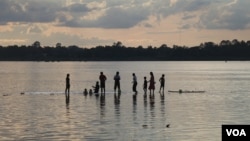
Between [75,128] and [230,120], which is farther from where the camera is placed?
[230,120]

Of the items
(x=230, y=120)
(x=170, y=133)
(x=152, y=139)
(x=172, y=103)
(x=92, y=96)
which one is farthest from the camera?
(x=92, y=96)

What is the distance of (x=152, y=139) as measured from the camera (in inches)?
810

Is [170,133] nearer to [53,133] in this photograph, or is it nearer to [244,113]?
[53,133]

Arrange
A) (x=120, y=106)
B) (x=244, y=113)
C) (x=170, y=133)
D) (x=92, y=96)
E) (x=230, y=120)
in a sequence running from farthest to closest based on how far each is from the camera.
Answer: (x=92, y=96)
(x=120, y=106)
(x=244, y=113)
(x=230, y=120)
(x=170, y=133)

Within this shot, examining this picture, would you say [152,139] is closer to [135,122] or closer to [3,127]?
[135,122]

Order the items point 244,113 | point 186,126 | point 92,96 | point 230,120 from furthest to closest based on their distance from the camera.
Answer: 1. point 92,96
2. point 244,113
3. point 230,120
4. point 186,126

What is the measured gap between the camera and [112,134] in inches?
851

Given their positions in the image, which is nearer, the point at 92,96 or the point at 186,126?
the point at 186,126

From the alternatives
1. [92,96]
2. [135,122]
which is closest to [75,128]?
[135,122]

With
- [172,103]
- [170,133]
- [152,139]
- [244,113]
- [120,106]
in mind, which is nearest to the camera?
[152,139]

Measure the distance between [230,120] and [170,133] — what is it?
4.78 meters

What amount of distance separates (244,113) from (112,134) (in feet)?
31.8

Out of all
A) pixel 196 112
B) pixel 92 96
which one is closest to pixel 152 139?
pixel 196 112

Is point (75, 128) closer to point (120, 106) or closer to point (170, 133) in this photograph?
point (170, 133)
